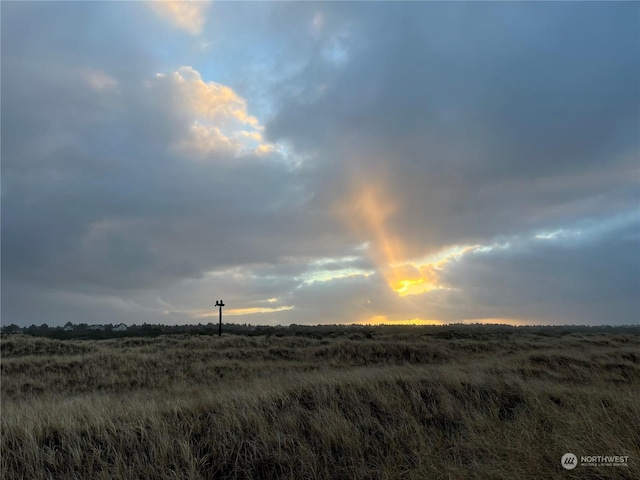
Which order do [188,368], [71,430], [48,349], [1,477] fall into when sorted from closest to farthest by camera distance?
[1,477] → [71,430] → [188,368] → [48,349]

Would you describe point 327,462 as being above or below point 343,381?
below

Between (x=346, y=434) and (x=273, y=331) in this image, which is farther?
(x=273, y=331)

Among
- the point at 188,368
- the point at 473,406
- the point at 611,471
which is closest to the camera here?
the point at 611,471

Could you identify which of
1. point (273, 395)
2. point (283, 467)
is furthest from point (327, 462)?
point (273, 395)

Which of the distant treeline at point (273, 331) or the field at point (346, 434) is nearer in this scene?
the field at point (346, 434)

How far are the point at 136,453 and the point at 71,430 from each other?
160 centimetres

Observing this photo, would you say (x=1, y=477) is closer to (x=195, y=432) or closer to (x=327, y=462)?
(x=195, y=432)

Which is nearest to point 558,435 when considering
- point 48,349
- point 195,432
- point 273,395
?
point 273,395

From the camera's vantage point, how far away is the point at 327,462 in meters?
6.25

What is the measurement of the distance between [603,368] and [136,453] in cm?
2159

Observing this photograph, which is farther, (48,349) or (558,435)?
(48,349)

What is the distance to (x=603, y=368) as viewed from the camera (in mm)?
19344

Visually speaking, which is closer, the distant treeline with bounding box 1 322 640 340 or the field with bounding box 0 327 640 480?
the field with bounding box 0 327 640 480

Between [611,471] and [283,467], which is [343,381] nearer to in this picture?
[283,467]
